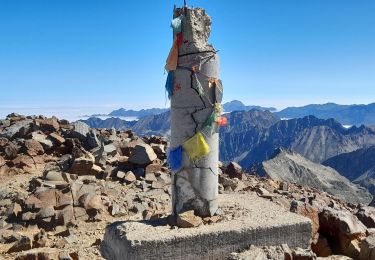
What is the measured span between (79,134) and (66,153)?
4.48 feet

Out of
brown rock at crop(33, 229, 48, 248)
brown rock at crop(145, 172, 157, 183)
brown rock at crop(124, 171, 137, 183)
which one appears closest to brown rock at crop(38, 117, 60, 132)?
brown rock at crop(124, 171, 137, 183)

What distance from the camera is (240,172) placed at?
2111 cm

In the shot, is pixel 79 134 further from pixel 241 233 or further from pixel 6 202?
pixel 241 233

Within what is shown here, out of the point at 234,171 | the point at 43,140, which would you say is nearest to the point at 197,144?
the point at 234,171

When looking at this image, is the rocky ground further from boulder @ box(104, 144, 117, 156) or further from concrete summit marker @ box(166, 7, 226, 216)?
concrete summit marker @ box(166, 7, 226, 216)

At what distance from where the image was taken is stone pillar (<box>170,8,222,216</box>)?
9.91 m

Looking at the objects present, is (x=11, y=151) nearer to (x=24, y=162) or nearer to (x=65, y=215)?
(x=24, y=162)

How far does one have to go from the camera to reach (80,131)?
2166cm

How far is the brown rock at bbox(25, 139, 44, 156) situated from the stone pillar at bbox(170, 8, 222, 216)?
462 inches

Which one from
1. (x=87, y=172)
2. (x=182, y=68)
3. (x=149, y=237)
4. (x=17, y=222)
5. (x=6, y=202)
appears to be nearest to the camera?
(x=149, y=237)

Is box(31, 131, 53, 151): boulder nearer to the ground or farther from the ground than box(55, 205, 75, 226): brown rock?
farther from the ground

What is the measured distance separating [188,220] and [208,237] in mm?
679

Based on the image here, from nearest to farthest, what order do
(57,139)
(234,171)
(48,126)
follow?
(57,139)
(234,171)
(48,126)

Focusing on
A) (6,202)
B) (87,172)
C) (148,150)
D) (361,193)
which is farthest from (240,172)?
(361,193)
